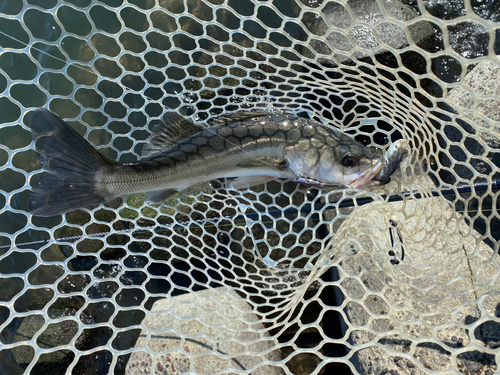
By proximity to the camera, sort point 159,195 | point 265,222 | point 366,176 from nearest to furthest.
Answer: point 366,176 < point 159,195 < point 265,222

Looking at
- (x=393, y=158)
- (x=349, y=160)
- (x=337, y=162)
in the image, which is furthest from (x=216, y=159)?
(x=393, y=158)

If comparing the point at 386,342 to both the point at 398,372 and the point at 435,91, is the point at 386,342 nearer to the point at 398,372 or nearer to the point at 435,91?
the point at 398,372

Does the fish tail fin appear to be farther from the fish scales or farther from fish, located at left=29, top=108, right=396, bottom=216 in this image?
the fish scales

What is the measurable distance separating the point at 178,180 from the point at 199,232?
233 centimetres

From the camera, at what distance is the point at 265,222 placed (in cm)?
508

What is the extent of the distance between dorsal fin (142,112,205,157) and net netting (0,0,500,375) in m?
0.74

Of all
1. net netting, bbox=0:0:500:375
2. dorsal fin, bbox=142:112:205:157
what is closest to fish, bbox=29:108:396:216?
dorsal fin, bbox=142:112:205:157

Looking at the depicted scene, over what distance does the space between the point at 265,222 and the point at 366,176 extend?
1782 millimetres

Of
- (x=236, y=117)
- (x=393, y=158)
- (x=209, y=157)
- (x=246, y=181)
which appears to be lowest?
(x=246, y=181)

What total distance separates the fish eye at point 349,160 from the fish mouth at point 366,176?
0.15 m

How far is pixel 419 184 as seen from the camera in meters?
4.09

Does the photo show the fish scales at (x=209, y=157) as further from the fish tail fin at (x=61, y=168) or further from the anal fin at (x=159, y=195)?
the fish tail fin at (x=61, y=168)

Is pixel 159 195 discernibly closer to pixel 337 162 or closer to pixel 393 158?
pixel 337 162

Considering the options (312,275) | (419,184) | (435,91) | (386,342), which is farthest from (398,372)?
(435,91)
